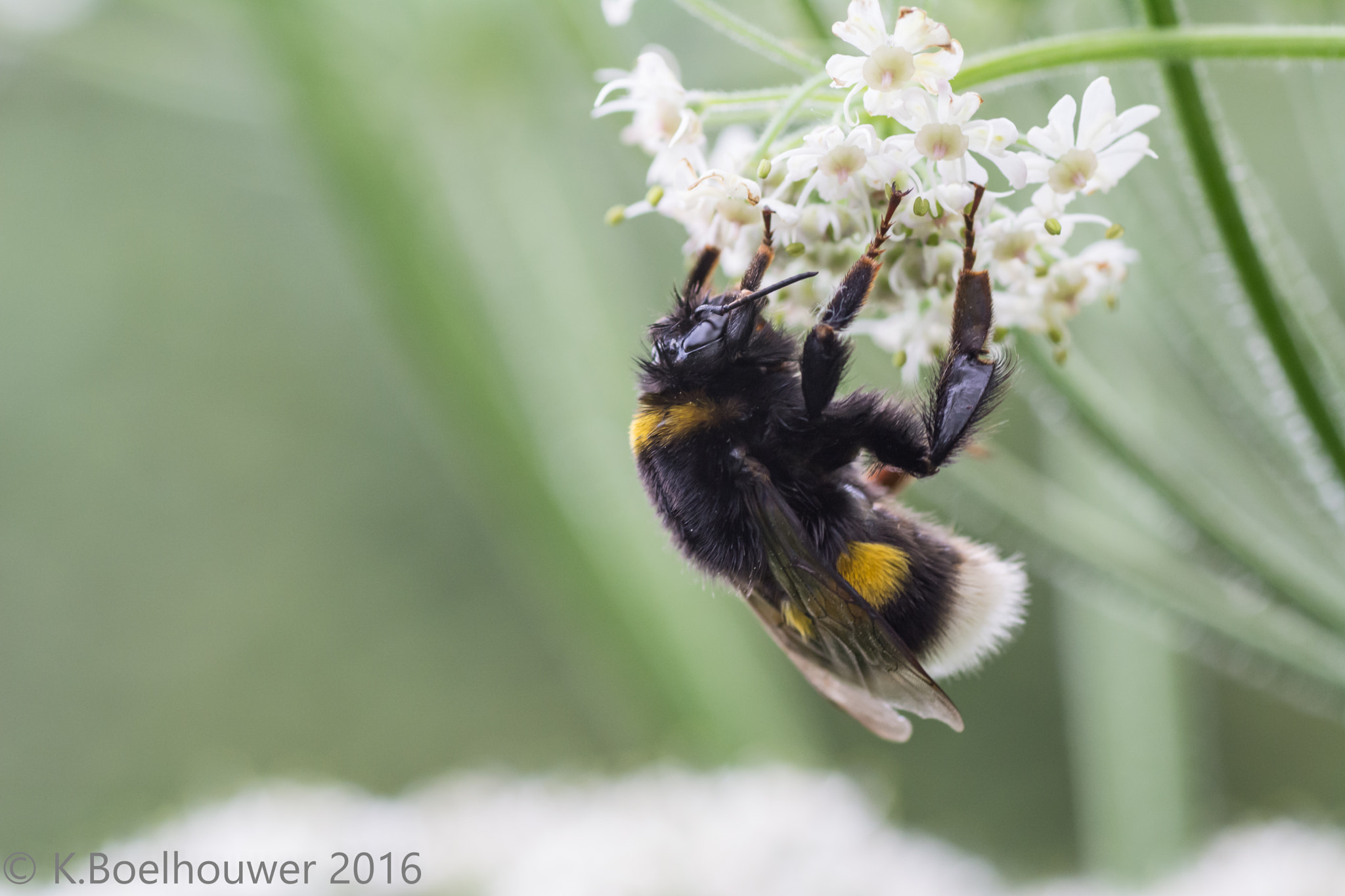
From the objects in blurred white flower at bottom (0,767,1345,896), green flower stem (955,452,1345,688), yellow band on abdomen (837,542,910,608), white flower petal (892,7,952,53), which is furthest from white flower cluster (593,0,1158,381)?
blurred white flower at bottom (0,767,1345,896)

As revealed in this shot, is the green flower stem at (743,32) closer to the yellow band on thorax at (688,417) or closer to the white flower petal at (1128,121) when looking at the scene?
the white flower petal at (1128,121)

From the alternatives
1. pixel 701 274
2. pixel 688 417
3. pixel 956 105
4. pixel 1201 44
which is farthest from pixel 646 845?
pixel 1201 44

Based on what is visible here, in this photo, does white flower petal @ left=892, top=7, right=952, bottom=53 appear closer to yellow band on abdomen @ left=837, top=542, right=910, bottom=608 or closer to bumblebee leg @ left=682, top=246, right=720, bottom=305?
bumblebee leg @ left=682, top=246, right=720, bottom=305

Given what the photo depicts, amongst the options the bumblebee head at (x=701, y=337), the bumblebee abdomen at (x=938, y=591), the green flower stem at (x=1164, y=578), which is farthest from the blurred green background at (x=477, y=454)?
the bumblebee head at (x=701, y=337)

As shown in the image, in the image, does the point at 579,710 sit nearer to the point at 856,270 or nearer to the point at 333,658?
the point at 333,658

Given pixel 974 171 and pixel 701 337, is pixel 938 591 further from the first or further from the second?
pixel 974 171

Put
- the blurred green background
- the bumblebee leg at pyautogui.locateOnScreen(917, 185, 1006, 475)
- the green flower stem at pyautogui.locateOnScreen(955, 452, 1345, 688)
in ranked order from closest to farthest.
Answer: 1. the bumblebee leg at pyautogui.locateOnScreen(917, 185, 1006, 475)
2. the green flower stem at pyautogui.locateOnScreen(955, 452, 1345, 688)
3. the blurred green background
